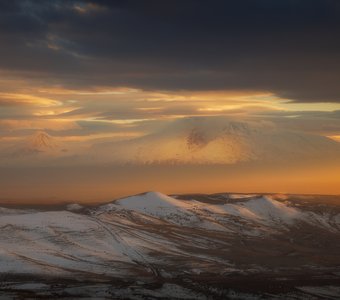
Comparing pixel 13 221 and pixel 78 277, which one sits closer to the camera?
pixel 78 277

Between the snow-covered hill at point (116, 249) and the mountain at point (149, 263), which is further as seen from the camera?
the snow-covered hill at point (116, 249)

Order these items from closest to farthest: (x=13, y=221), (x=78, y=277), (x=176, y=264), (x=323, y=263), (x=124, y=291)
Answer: (x=124, y=291), (x=78, y=277), (x=176, y=264), (x=323, y=263), (x=13, y=221)

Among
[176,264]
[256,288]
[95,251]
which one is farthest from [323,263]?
[95,251]

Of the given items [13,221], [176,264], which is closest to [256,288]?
[176,264]

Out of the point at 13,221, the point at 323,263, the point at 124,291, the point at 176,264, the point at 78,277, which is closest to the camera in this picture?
the point at 124,291

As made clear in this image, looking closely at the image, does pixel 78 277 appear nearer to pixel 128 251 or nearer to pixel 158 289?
pixel 158 289

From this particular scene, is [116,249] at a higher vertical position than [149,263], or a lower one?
higher

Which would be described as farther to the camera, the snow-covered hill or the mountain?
the snow-covered hill

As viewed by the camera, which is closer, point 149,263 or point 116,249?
point 149,263

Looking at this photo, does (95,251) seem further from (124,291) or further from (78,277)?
(124,291)
